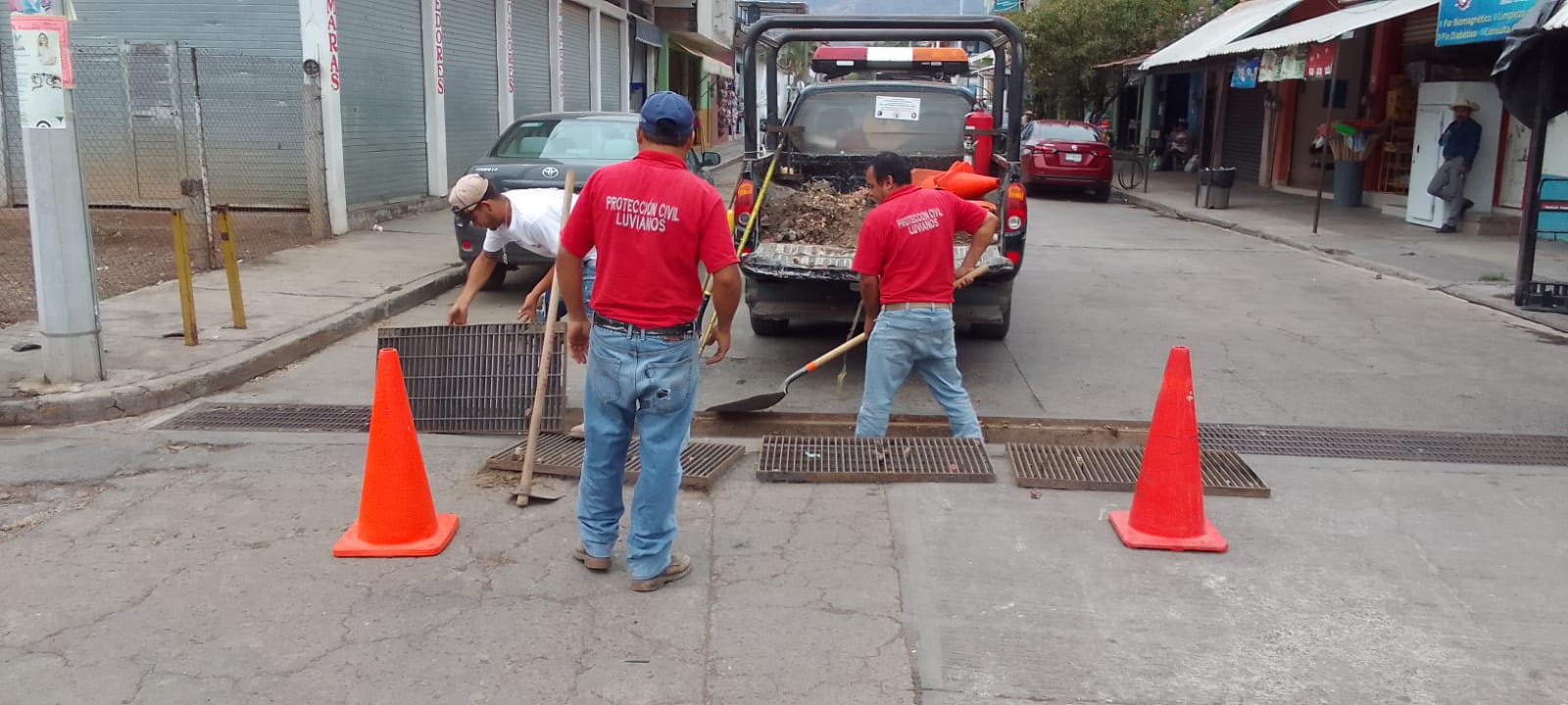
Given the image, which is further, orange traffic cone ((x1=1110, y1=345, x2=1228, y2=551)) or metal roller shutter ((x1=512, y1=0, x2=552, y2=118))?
metal roller shutter ((x1=512, y1=0, x2=552, y2=118))

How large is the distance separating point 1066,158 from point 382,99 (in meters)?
11.8

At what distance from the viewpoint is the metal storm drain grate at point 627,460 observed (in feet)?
17.6

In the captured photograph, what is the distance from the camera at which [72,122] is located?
6551 millimetres

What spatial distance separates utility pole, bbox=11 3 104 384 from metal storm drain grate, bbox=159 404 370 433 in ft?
2.46

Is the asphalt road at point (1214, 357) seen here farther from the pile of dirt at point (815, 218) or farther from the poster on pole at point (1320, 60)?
the poster on pole at point (1320, 60)

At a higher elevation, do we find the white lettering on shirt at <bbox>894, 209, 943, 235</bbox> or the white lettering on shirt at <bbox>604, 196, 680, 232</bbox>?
the white lettering on shirt at <bbox>604, 196, 680, 232</bbox>

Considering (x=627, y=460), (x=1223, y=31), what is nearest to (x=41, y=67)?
(x=627, y=460)

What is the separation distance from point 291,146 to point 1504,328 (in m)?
12.3

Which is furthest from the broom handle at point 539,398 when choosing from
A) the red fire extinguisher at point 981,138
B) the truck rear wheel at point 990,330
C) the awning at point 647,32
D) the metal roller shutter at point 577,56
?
the awning at point 647,32

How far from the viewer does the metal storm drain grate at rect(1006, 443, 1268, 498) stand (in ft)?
17.5

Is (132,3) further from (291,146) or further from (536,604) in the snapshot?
(536,604)

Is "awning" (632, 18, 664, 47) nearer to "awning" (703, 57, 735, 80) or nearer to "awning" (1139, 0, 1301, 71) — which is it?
"awning" (703, 57, 735, 80)

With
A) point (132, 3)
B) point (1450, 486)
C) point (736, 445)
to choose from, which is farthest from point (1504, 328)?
point (132, 3)

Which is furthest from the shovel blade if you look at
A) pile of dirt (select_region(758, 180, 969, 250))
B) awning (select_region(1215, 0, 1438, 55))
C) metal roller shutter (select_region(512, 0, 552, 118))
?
metal roller shutter (select_region(512, 0, 552, 118))
